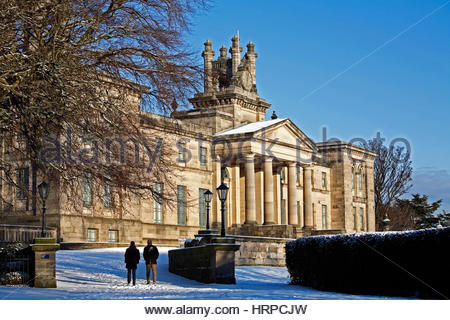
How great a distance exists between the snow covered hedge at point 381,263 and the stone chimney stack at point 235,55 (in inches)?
1730

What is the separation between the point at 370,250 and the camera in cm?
2345

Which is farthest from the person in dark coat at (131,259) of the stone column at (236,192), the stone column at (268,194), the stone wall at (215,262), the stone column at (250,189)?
the stone column at (236,192)

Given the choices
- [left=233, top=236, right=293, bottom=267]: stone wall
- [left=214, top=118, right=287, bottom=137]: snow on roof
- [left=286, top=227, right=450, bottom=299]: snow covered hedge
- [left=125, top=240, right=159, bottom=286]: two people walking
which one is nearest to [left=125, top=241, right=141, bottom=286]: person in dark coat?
[left=125, top=240, right=159, bottom=286]: two people walking

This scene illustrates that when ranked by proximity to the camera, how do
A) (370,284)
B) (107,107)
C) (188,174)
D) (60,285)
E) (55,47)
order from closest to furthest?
(55,47), (107,107), (370,284), (60,285), (188,174)

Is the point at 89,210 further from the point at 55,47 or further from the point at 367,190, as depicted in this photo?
the point at 367,190

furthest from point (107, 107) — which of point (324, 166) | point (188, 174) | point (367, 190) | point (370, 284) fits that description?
point (367, 190)

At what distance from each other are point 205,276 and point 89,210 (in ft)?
67.3

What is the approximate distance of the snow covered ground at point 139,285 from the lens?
20.6 m

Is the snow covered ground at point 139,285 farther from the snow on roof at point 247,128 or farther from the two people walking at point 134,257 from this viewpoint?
the snow on roof at point 247,128

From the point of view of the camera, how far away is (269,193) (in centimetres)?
6216

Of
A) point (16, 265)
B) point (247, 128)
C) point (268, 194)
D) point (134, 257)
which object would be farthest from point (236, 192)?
point (16, 265)

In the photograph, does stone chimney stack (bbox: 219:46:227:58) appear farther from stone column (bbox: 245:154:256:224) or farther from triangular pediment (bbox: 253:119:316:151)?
stone column (bbox: 245:154:256:224)

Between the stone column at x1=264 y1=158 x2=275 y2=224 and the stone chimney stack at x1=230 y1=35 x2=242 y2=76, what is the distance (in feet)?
38.6

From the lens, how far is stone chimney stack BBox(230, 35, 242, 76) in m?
70.6
